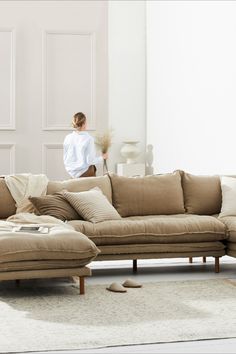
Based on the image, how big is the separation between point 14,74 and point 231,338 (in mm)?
6980

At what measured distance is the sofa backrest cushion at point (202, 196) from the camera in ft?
21.8

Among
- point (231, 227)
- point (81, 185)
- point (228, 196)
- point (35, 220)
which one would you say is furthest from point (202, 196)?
point (35, 220)

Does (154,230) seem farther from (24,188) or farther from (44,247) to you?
(44,247)

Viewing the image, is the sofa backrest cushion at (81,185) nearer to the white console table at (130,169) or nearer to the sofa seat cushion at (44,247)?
the sofa seat cushion at (44,247)

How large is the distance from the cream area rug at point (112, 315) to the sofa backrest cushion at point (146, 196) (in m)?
1.19

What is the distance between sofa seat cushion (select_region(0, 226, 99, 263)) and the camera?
4.74 metres

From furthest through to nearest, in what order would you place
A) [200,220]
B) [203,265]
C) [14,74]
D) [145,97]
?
[145,97] → [14,74] → [203,265] → [200,220]

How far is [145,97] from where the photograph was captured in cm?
1071

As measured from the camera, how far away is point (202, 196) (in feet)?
21.8

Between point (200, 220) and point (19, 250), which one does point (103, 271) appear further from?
point (19, 250)

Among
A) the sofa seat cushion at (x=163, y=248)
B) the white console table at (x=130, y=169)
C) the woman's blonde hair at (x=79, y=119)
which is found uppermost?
the woman's blonde hair at (x=79, y=119)

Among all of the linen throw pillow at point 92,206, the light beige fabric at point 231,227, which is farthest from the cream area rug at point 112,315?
the linen throw pillow at point 92,206

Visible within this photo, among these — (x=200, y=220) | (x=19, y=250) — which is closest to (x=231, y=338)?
(x=19, y=250)

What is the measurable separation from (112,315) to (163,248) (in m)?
1.66
